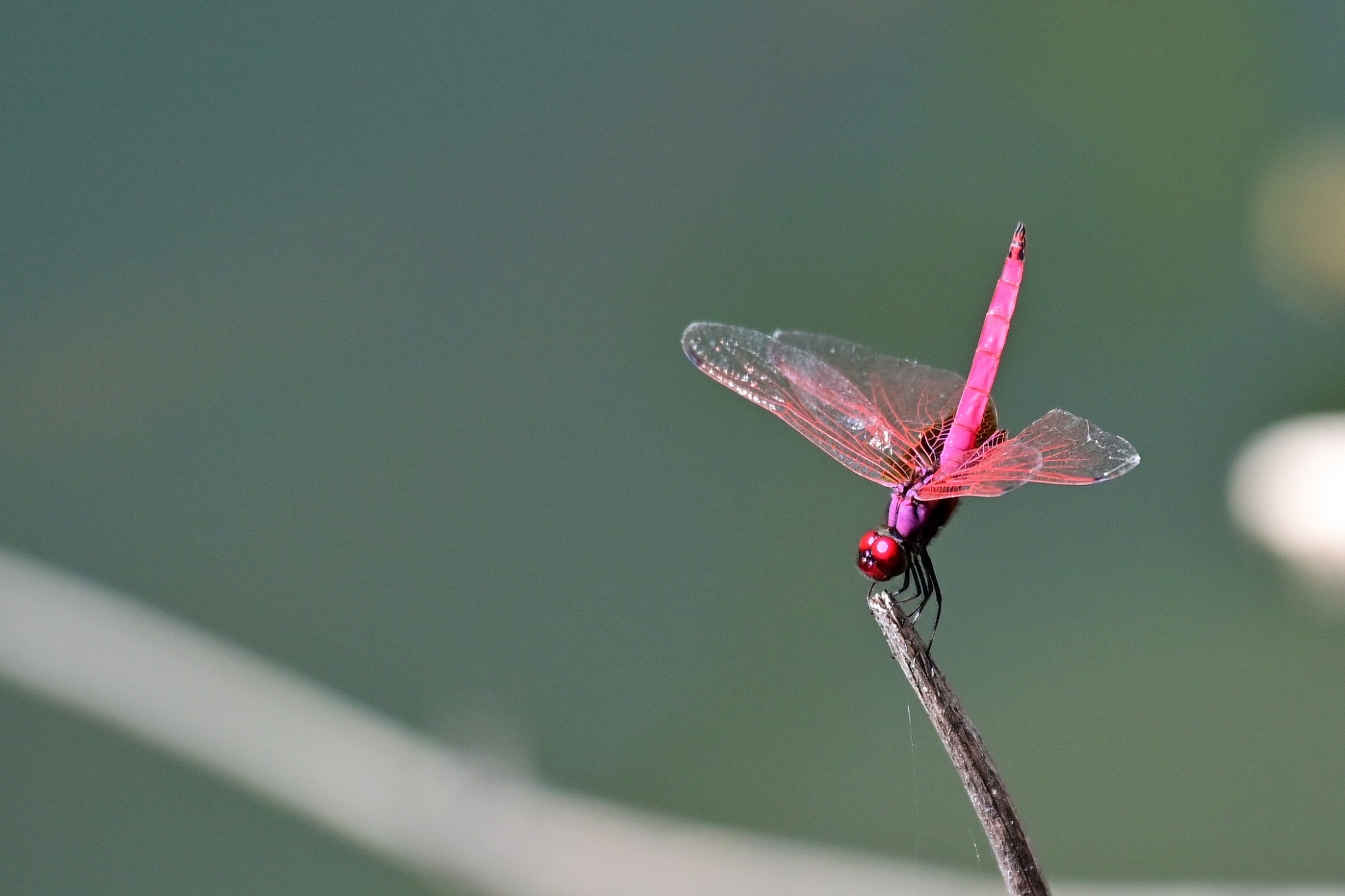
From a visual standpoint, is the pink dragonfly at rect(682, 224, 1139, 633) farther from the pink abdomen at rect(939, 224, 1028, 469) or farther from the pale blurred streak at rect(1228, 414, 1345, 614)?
the pale blurred streak at rect(1228, 414, 1345, 614)

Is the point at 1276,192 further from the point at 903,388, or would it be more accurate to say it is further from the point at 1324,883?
the point at 903,388

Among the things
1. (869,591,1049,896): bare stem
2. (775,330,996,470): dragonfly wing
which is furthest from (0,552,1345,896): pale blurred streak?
(869,591,1049,896): bare stem

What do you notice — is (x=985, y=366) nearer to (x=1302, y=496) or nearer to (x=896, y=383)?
(x=896, y=383)

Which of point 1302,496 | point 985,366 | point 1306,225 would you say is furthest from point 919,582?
point 1306,225

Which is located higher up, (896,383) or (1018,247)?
(1018,247)

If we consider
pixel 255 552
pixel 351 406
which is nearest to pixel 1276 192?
pixel 351 406

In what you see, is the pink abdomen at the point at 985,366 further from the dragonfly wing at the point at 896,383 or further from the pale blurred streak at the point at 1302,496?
the pale blurred streak at the point at 1302,496
